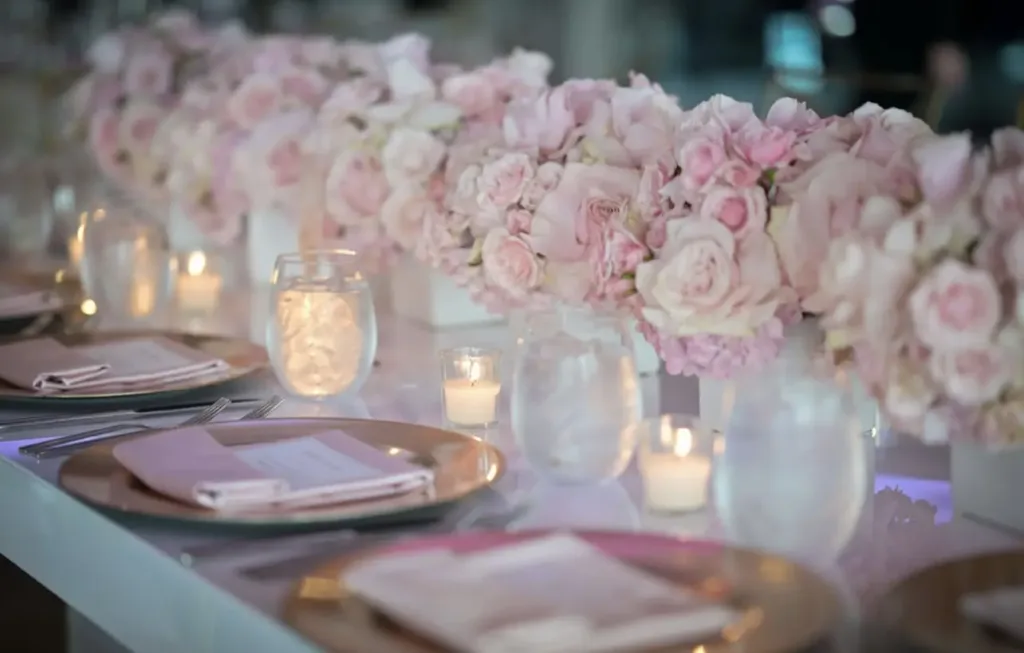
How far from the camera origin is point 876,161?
1109 millimetres

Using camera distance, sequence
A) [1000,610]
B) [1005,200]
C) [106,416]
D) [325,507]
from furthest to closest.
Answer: [106,416]
[325,507]
[1005,200]
[1000,610]

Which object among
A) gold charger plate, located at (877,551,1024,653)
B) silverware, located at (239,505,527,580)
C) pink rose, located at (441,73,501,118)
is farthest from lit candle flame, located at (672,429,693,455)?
pink rose, located at (441,73,501,118)

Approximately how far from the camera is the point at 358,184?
1808 mm

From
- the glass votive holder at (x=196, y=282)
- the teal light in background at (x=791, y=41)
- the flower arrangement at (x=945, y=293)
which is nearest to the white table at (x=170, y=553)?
the flower arrangement at (x=945, y=293)

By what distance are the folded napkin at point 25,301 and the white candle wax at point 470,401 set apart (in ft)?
2.38

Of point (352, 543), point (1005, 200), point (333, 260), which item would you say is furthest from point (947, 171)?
point (333, 260)

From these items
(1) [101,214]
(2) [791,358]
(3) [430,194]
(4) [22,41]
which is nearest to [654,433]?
(2) [791,358]

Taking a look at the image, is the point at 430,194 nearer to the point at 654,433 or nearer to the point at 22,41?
the point at 654,433

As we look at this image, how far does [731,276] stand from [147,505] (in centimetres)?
45

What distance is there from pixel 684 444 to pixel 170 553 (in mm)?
366

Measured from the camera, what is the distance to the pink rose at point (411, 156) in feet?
5.67

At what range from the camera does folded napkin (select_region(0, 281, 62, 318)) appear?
1.90 meters

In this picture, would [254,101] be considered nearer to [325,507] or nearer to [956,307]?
[325,507]

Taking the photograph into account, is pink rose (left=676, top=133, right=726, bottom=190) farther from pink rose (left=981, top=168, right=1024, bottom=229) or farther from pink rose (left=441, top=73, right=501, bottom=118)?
pink rose (left=441, top=73, right=501, bottom=118)
